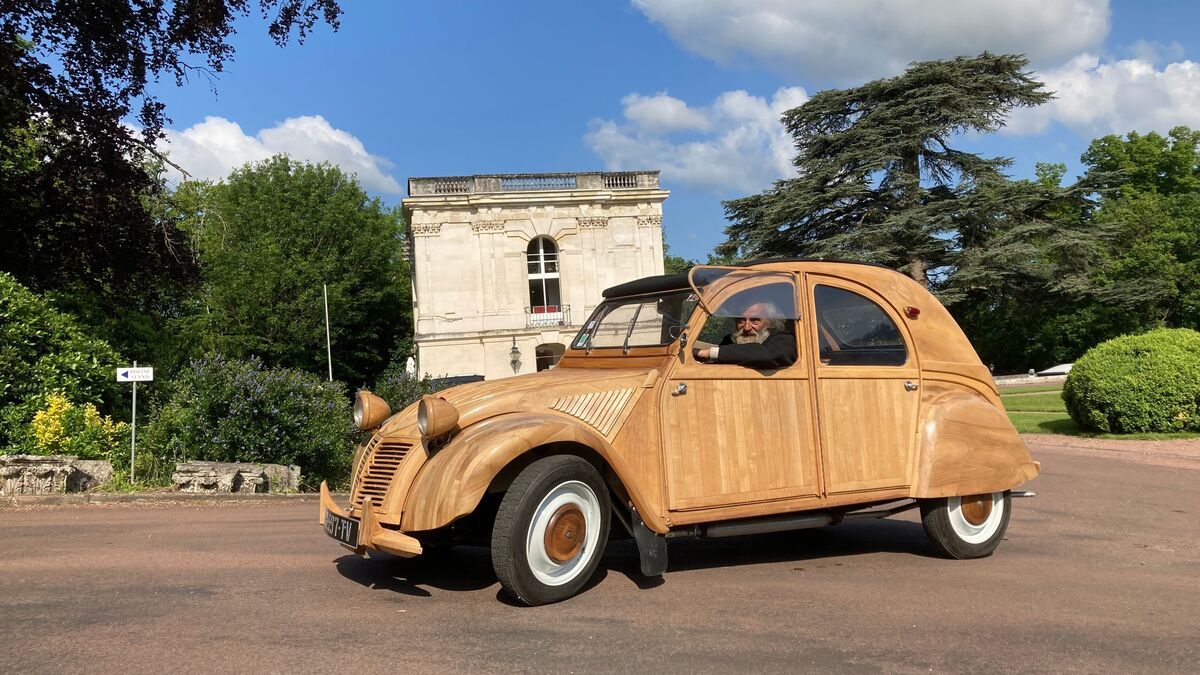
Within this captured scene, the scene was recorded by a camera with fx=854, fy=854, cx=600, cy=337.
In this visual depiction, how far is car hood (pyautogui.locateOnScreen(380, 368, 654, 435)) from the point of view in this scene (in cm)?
515

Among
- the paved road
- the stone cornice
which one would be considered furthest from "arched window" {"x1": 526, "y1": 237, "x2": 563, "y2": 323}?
the paved road

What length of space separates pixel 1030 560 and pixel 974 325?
50.3 metres

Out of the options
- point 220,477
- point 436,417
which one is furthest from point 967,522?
point 220,477

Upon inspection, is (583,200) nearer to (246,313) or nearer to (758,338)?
(246,313)

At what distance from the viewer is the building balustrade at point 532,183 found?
46.1 m

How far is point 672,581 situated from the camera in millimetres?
5605

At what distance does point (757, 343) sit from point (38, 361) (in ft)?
32.8

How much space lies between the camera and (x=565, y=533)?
16.3 feet

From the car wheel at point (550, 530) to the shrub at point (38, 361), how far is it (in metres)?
8.80

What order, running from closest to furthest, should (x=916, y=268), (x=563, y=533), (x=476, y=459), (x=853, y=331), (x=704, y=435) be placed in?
1. (x=476, y=459)
2. (x=563, y=533)
3. (x=704, y=435)
4. (x=853, y=331)
5. (x=916, y=268)

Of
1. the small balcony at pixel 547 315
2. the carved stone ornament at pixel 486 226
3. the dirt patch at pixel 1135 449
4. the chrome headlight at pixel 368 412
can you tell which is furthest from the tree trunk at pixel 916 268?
the chrome headlight at pixel 368 412

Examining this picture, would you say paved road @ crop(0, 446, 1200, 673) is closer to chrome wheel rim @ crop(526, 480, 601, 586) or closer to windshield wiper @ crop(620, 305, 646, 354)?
chrome wheel rim @ crop(526, 480, 601, 586)

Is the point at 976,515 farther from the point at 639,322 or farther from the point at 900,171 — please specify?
the point at 900,171

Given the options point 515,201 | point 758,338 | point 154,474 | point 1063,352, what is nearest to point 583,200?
point 515,201
